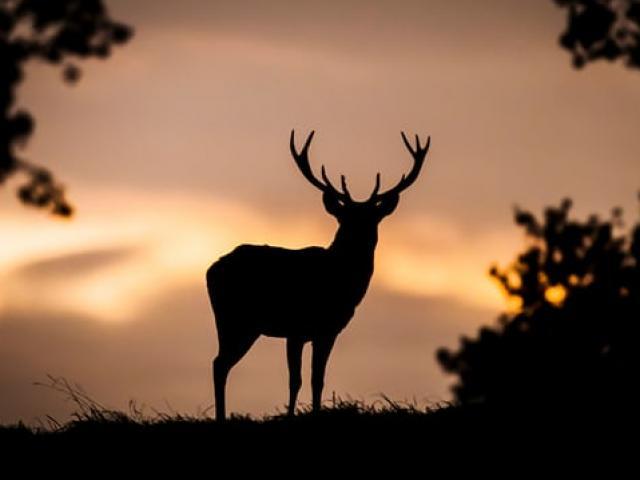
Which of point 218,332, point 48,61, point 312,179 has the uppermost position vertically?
point 48,61

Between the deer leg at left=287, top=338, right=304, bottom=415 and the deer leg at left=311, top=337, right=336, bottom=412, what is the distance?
14 centimetres

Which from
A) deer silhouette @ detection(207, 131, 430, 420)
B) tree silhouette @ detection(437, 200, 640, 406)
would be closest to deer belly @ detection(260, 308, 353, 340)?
deer silhouette @ detection(207, 131, 430, 420)

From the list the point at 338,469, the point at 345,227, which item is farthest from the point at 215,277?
the point at 338,469

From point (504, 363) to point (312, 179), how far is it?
1647 cm

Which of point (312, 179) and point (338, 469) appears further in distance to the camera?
point (312, 179)

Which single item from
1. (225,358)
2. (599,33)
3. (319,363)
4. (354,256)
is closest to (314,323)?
(319,363)

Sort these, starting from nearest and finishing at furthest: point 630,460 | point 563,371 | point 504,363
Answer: point 630,460, point 563,371, point 504,363

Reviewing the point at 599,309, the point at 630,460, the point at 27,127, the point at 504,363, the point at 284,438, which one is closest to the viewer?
the point at 630,460

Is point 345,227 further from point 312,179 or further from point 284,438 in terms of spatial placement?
point 284,438

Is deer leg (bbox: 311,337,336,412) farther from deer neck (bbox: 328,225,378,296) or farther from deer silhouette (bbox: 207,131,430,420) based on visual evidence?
deer neck (bbox: 328,225,378,296)

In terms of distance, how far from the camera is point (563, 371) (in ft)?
44.8

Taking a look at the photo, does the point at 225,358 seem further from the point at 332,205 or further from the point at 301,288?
the point at 332,205

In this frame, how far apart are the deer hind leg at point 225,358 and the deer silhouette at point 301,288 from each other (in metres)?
0.01

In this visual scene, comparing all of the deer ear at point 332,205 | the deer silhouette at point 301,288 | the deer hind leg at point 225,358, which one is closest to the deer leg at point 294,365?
the deer silhouette at point 301,288
